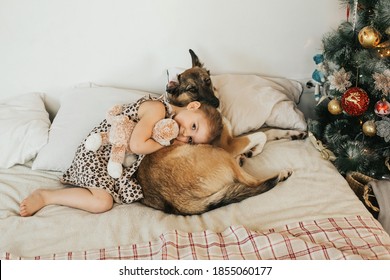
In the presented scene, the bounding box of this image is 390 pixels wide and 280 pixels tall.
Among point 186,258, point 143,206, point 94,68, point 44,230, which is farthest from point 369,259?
point 94,68

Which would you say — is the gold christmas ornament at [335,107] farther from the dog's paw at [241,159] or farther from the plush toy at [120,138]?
the plush toy at [120,138]

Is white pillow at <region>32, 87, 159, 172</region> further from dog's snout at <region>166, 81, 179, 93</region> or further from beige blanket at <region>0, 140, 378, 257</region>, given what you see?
dog's snout at <region>166, 81, 179, 93</region>

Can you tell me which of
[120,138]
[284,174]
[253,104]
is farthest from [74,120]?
[284,174]

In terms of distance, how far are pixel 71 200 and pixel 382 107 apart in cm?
109

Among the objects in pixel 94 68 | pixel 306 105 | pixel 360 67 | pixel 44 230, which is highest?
pixel 360 67

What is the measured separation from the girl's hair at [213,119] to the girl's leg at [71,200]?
15.5 inches

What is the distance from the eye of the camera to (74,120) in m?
1.68

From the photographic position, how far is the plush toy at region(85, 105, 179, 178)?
4.59ft

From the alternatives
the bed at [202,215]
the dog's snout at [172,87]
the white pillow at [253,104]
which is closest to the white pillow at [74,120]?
the bed at [202,215]

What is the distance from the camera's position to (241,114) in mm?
1681

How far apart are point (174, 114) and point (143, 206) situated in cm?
32

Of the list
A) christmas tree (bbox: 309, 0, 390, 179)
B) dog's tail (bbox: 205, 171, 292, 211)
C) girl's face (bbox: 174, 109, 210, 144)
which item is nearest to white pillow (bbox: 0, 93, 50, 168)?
girl's face (bbox: 174, 109, 210, 144)

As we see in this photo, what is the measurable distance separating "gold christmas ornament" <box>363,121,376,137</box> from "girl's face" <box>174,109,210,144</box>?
0.60 metres

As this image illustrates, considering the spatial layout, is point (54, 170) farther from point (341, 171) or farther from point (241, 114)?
point (341, 171)
